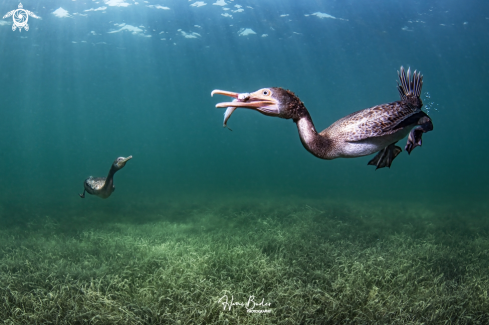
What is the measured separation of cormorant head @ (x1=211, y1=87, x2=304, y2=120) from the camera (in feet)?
3.12

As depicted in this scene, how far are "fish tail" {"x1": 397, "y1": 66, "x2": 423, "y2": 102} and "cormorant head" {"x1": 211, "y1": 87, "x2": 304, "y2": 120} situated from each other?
0.66 m

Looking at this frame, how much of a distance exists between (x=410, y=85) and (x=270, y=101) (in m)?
0.84

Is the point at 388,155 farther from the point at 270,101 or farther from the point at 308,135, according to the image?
the point at 270,101

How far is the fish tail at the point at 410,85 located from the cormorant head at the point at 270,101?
665 mm

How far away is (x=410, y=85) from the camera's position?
4.52 feet

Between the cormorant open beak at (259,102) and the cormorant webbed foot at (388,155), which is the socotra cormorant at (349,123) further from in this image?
the cormorant webbed foot at (388,155)

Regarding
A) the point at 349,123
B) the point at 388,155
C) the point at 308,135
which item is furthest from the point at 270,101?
the point at 388,155

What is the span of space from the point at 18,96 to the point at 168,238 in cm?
5691

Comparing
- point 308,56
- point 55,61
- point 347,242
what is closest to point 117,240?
point 347,242

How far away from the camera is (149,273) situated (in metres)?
5.61

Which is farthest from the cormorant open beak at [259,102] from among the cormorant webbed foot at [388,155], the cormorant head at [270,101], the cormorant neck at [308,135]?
the cormorant webbed foot at [388,155]

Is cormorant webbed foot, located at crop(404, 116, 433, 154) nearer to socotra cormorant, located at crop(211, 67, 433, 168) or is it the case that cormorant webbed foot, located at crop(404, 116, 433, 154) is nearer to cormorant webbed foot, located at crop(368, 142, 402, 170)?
socotra cormorant, located at crop(211, 67, 433, 168)

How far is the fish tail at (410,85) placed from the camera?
1.34 meters

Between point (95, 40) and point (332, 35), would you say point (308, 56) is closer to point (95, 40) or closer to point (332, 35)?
point (332, 35)
